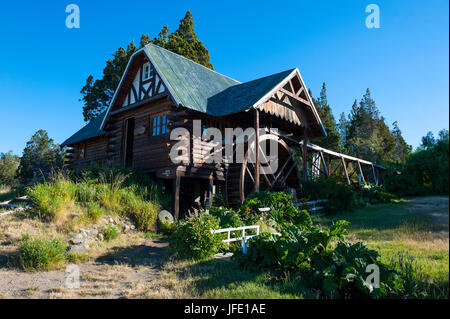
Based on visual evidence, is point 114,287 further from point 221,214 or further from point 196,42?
point 196,42

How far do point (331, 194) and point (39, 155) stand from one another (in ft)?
98.8

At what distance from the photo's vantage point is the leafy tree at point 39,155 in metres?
29.7

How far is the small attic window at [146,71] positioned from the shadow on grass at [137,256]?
8.04 m

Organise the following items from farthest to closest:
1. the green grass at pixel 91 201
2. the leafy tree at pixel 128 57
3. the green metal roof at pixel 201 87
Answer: the leafy tree at pixel 128 57 < the green metal roof at pixel 201 87 < the green grass at pixel 91 201

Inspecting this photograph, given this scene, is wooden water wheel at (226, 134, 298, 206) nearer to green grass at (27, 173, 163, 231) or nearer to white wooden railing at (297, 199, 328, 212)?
white wooden railing at (297, 199, 328, 212)

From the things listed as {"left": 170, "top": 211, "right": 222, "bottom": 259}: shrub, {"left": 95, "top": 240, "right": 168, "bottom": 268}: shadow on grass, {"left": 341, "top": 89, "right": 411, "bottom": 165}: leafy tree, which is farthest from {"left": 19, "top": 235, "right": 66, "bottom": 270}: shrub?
{"left": 341, "top": 89, "right": 411, "bottom": 165}: leafy tree

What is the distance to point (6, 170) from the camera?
36.4 m

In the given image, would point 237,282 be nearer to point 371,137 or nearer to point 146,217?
point 146,217

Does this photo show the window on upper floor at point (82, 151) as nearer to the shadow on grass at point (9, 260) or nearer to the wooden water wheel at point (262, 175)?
the wooden water wheel at point (262, 175)

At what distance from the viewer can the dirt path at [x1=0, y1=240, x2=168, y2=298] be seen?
5086 mm

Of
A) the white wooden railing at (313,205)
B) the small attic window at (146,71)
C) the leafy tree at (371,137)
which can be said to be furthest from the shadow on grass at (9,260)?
the leafy tree at (371,137)

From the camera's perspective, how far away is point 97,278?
5.95 meters

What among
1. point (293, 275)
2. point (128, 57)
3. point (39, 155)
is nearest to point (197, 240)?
point (293, 275)
